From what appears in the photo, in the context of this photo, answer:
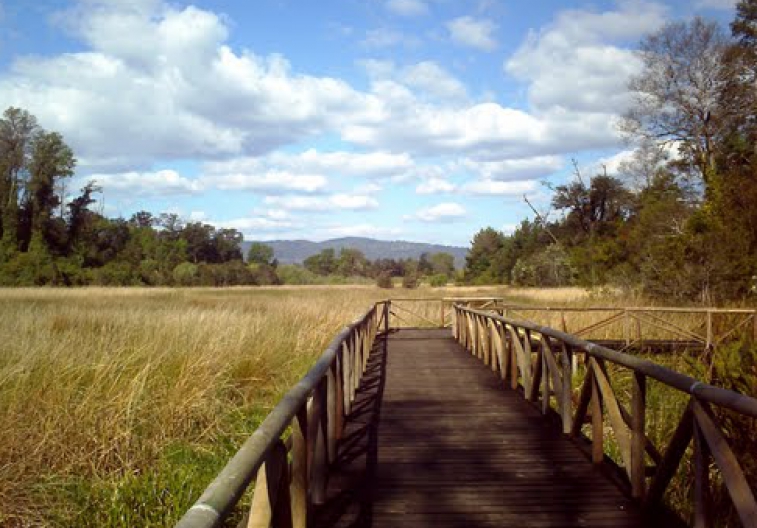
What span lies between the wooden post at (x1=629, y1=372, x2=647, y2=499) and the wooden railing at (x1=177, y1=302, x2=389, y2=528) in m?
1.77

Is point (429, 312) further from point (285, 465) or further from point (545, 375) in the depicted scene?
point (285, 465)

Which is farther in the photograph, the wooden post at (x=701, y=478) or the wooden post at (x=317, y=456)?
the wooden post at (x=317, y=456)

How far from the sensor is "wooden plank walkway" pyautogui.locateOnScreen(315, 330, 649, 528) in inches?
129

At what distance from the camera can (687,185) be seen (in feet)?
82.1

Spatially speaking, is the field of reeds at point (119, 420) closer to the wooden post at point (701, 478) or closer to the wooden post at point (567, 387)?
the wooden post at point (567, 387)

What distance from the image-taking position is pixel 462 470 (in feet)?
13.4

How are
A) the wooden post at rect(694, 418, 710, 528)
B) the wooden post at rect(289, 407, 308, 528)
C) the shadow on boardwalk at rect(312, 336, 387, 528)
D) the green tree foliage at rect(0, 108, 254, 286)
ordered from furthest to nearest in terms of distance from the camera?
1. the green tree foliage at rect(0, 108, 254, 286)
2. the shadow on boardwalk at rect(312, 336, 387, 528)
3. the wooden post at rect(289, 407, 308, 528)
4. the wooden post at rect(694, 418, 710, 528)

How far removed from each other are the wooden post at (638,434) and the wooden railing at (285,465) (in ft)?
5.82

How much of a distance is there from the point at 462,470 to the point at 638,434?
123 centimetres

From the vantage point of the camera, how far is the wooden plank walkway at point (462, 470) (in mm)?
3275

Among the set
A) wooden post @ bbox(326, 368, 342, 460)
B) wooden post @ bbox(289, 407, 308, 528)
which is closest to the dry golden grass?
wooden post @ bbox(326, 368, 342, 460)

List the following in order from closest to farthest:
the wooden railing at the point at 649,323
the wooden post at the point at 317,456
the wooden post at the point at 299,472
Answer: the wooden post at the point at 299,472
the wooden post at the point at 317,456
the wooden railing at the point at 649,323

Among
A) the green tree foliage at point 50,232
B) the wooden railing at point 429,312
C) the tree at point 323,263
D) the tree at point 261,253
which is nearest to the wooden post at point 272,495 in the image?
the wooden railing at point 429,312

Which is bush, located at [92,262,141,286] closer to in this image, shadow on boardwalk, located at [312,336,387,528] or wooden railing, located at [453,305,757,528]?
shadow on boardwalk, located at [312,336,387,528]
